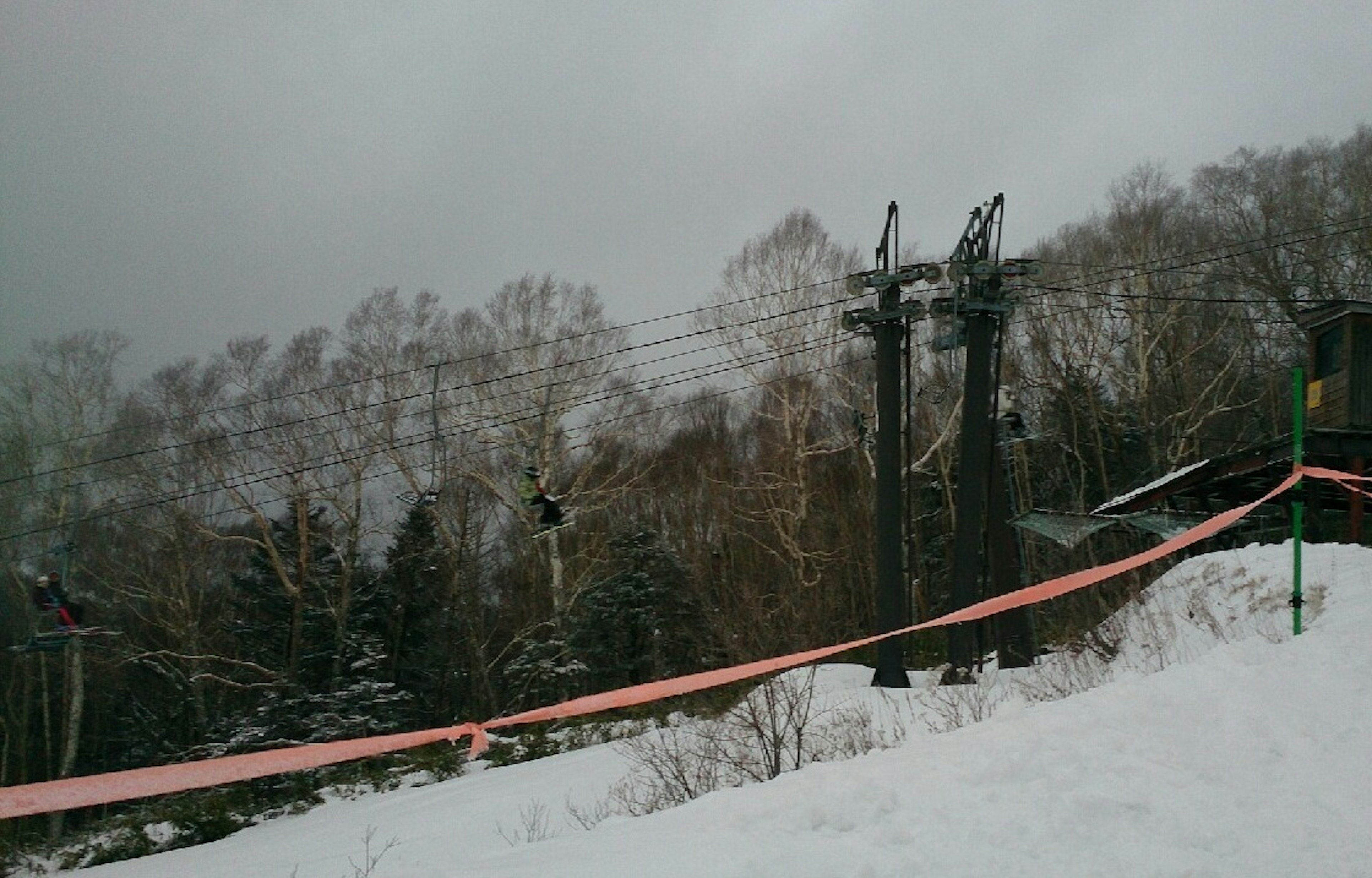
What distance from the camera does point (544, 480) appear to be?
29453mm

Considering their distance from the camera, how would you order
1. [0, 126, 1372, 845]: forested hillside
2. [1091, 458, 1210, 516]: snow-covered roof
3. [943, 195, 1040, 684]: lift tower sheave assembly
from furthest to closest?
[0, 126, 1372, 845]: forested hillside < [1091, 458, 1210, 516]: snow-covered roof < [943, 195, 1040, 684]: lift tower sheave assembly

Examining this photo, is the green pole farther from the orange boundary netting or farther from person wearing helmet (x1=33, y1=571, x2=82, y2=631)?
person wearing helmet (x1=33, y1=571, x2=82, y2=631)

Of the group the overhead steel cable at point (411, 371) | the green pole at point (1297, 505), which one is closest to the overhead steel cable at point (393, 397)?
the overhead steel cable at point (411, 371)

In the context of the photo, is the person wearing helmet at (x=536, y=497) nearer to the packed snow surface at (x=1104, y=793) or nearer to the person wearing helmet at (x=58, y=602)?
the packed snow surface at (x=1104, y=793)

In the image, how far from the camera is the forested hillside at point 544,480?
3175cm

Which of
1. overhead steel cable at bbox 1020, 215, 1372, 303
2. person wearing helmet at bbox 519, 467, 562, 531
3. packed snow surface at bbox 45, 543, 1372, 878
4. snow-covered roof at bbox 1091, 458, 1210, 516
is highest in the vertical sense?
overhead steel cable at bbox 1020, 215, 1372, 303

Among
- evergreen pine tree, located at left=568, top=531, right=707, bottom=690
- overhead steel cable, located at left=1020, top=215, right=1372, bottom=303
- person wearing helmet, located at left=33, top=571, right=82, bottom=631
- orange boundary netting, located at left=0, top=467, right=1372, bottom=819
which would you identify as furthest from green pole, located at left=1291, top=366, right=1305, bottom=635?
overhead steel cable, located at left=1020, top=215, right=1372, bottom=303

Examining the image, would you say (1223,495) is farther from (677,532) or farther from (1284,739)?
(677,532)

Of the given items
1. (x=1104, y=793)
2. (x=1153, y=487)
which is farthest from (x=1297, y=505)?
(x=1153, y=487)

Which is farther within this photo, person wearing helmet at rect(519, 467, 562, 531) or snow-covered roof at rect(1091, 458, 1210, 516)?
snow-covered roof at rect(1091, 458, 1210, 516)

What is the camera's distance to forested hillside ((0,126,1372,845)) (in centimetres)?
3175

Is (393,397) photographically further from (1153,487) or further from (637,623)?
(1153,487)

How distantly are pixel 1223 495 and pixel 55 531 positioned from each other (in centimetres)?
2939

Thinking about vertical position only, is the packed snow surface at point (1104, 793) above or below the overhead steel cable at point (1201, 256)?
below
